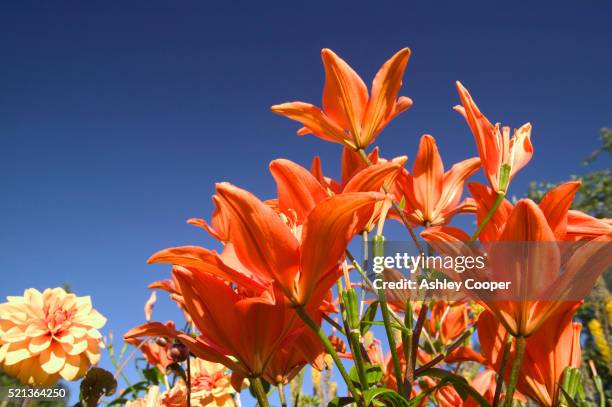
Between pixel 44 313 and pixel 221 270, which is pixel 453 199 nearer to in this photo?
pixel 221 270

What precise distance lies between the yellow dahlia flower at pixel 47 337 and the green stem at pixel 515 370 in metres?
1.16

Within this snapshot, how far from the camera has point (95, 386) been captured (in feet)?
3.20

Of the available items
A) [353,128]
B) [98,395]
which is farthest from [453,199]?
[98,395]

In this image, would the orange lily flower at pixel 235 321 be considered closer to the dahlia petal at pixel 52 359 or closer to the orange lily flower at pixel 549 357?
the orange lily flower at pixel 549 357

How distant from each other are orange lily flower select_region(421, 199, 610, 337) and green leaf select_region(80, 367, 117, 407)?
785mm

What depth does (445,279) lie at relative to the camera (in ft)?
2.51

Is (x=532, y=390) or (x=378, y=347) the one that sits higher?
(x=378, y=347)

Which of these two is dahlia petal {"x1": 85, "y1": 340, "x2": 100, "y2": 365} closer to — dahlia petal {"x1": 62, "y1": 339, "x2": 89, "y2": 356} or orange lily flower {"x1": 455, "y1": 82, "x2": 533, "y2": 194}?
dahlia petal {"x1": 62, "y1": 339, "x2": 89, "y2": 356}

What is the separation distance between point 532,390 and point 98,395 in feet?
2.89

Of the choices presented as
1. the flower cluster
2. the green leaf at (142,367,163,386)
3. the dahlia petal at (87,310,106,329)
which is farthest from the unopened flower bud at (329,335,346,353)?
the green leaf at (142,367,163,386)

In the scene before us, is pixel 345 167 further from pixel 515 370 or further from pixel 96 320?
pixel 96 320

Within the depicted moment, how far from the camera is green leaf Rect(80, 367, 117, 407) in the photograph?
96 centimetres

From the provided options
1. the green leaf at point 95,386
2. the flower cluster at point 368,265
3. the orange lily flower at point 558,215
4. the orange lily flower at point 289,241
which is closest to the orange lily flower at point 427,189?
the flower cluster at point 368,265

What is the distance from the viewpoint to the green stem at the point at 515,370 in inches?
25.7
